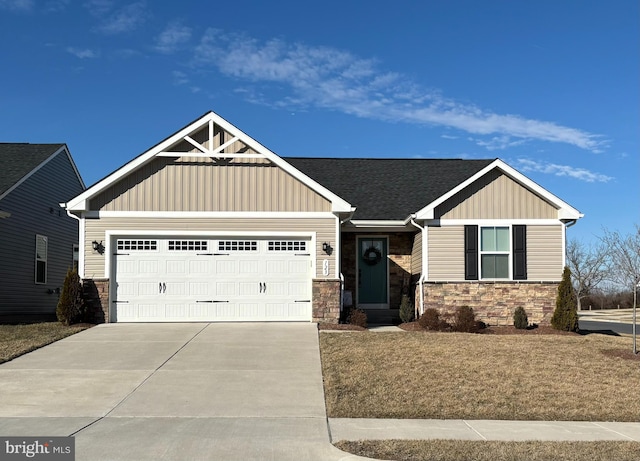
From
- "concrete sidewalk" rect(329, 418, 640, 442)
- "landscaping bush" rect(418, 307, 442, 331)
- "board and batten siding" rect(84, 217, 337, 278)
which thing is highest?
"board and batten siding" rect(84, 217, 337, 278)

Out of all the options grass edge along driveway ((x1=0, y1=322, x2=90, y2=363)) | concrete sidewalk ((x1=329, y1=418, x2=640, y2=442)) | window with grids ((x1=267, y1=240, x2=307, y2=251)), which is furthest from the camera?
window with grids ((x1=267, y1=240, x2=307, y2=251))

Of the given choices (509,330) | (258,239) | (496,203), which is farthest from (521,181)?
(258,239)

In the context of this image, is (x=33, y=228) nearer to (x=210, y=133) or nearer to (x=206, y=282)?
(x=206, y=282)

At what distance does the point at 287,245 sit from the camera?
1683 centimetres

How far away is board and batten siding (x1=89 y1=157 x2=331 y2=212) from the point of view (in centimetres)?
1661

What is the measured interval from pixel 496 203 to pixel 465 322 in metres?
3.71

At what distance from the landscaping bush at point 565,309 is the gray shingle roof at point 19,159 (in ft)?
53.7

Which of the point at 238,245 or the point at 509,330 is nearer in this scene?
the point at 509,330

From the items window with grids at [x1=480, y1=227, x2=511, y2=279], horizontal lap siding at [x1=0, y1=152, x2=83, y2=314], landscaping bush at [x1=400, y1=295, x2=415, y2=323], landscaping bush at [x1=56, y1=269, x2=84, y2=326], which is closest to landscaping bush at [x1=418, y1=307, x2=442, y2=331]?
landscaping bush at [x1=400, y1=295, x2=415, y2=323]

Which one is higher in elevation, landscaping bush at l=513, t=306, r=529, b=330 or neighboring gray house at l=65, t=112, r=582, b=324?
neighboring gray house at l=65, t=112, r=582, b=324

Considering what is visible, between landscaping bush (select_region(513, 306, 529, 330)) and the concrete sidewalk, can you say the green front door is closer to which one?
landscaping bush (select_region(513, 306, 529, 330))

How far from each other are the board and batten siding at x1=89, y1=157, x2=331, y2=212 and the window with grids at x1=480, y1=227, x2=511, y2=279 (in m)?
4.60

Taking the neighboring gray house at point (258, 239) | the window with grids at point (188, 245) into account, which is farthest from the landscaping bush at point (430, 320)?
the window with grids at point (188, 245)

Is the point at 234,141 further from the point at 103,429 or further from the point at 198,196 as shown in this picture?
the point at 103,429
